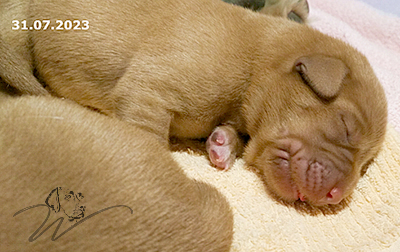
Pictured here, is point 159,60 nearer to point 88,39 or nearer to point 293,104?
point 88,39

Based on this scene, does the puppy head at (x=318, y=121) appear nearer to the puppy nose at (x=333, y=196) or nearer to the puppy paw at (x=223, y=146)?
the puppy nose at (x=333, y=196)

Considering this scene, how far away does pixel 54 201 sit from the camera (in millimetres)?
1234

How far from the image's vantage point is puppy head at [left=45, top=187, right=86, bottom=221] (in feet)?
4.02

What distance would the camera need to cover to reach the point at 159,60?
1.94m

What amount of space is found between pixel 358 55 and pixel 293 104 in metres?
0.49

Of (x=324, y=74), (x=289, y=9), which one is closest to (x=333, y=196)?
(x=324, y=74)

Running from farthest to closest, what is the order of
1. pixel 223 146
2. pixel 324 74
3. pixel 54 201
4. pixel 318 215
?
pixel 223 146
pixel 318 215
pixel 324 74
pixel 54 201

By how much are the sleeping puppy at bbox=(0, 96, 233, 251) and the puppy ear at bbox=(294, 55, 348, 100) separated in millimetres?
744

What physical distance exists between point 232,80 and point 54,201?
43.7 inches
